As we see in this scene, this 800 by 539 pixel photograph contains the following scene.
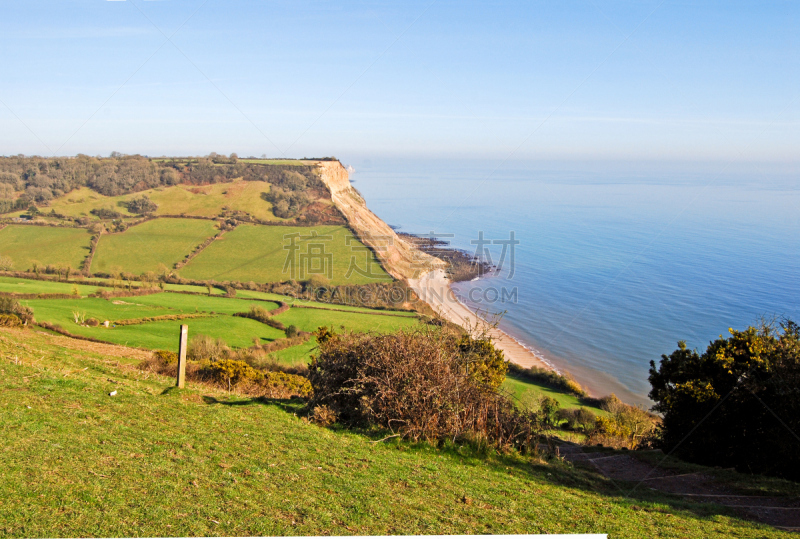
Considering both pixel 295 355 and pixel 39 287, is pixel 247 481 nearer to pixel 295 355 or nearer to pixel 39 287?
pixel 295 355

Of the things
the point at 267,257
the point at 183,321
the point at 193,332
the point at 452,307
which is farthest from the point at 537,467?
the point at 267,257

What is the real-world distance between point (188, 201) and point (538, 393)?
49680 millimetres

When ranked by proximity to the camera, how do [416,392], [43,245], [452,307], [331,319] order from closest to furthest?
1. [416,392]
2. [331,319]
3. [452,307]
4. [43,245]

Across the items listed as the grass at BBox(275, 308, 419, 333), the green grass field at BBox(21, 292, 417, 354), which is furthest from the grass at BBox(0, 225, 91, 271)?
the grass at BBox(275, 308, 419, 333)

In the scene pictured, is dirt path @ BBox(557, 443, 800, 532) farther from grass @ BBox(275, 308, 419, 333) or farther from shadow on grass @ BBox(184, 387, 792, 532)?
grass @ BBox(275, 308, 419, 333)

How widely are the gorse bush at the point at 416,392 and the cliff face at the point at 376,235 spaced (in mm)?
34772

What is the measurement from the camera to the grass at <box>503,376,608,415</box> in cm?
2182

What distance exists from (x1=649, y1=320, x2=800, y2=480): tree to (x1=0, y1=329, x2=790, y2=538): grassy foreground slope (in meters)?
4.05

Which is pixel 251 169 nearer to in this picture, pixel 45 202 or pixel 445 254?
pixel 45 202

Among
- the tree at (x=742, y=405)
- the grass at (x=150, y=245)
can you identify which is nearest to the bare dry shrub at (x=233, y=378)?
the tree at (x=742, y=405)

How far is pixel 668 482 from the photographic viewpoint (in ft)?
27.5

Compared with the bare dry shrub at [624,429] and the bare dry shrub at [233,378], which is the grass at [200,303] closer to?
the bare dry shrub at [233,378]

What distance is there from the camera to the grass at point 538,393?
71.6 feet

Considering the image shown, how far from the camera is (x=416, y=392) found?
765 cm
